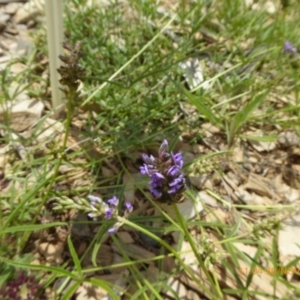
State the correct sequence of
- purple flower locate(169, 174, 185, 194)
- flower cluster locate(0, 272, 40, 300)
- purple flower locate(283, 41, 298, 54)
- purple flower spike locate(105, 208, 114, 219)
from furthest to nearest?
purple flower locate(283, 41, 298, 54), flower cluster locate(0, 272, 40, 300), purple flower spike locate(105, 208, 114, 219), purple flower locate(169, 174, 185, 194)

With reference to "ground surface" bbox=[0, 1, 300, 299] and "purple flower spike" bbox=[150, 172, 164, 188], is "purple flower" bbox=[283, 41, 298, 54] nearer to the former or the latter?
"ground surface" bbox=[0, 1, 300, 299]

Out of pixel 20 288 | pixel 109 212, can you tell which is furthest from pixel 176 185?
pixel 20 288

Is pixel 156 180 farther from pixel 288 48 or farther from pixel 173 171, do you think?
pixel 288 48

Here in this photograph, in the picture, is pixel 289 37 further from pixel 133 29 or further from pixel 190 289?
pixel 190 289

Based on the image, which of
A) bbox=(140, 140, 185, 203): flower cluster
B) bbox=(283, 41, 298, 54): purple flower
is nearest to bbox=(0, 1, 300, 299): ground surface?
bbox=(283, 41, 298, 54): purple flower

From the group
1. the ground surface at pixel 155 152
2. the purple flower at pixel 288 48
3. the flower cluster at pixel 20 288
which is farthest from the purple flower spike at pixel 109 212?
the purple flower at pixel 288 48

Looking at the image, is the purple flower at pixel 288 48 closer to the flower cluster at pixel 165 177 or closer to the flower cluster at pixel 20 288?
the flower cluster at pixel 165 177

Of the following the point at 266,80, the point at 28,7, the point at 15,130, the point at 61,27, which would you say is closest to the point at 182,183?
the point at 61,27

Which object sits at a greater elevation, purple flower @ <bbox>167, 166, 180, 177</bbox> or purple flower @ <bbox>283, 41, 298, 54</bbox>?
purple flower @ <bbox>283, 41, 298, 54</bbox>
